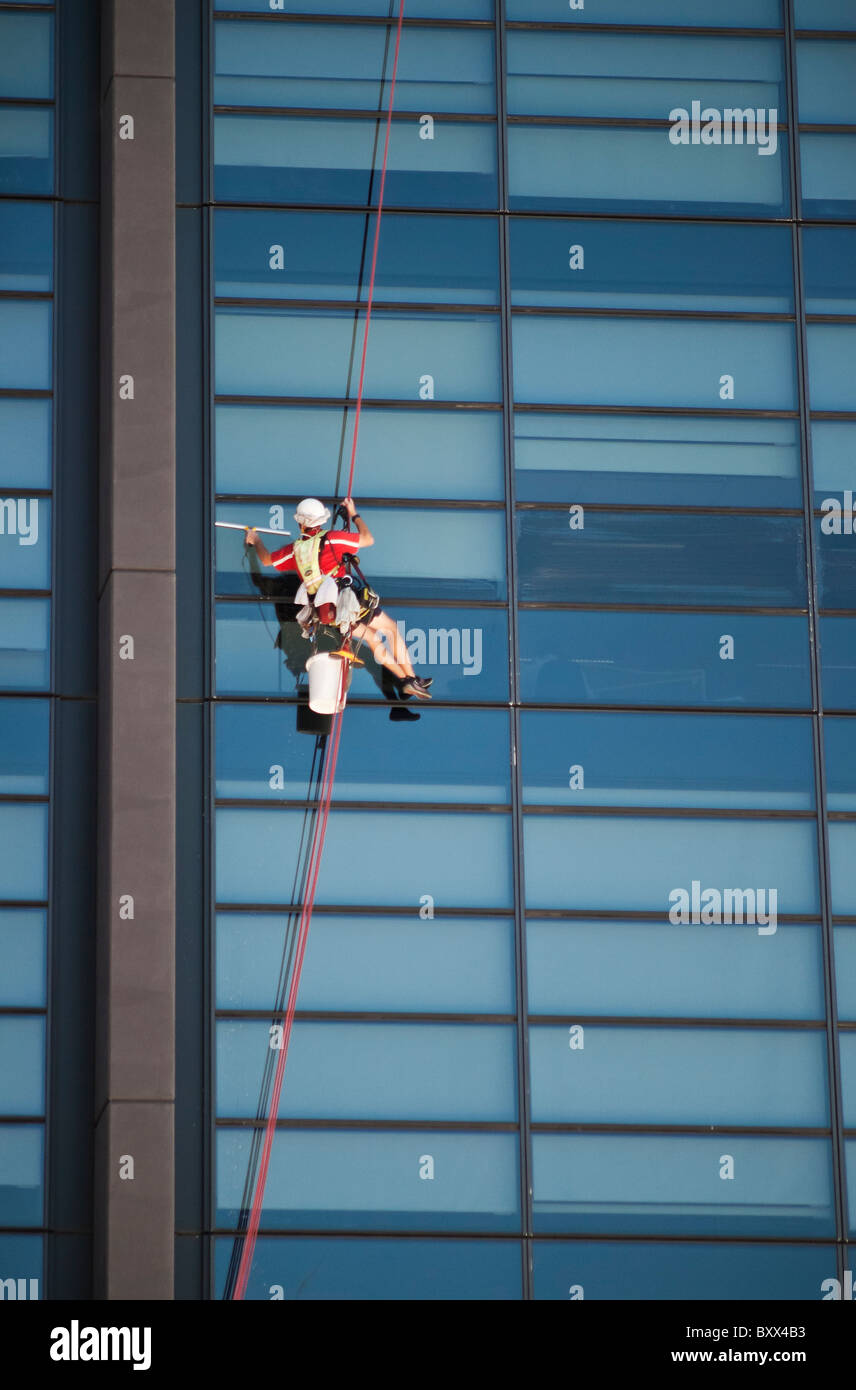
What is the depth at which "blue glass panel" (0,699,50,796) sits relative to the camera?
13.5 meters

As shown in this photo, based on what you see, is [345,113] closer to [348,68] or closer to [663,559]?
[348,68]

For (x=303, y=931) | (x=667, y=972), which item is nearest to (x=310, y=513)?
(x=303, y=931)

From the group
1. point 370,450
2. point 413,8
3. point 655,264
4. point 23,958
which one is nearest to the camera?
point 23,958

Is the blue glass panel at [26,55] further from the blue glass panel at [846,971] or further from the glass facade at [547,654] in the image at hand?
the blue glass panel at [846,971]

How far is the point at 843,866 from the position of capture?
1366 centimetres

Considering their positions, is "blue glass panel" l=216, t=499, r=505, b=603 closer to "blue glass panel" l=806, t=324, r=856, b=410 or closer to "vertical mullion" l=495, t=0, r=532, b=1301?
"vertical mullion" l=495, t=0, r=532, b=1301

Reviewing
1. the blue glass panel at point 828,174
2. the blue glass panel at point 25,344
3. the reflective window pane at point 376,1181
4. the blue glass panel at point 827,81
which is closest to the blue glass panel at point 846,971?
the reflective window pane at point 376,1181

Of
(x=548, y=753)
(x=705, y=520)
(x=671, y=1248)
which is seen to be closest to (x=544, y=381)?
(x=705, y=520)

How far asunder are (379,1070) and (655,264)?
5437mm
